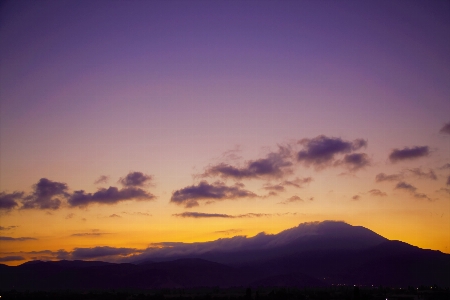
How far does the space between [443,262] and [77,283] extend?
127 meters

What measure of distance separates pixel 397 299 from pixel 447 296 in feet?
32.6

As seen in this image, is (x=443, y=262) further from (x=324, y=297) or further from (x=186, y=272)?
(x=324, y=297)

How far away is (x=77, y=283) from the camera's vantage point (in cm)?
15862

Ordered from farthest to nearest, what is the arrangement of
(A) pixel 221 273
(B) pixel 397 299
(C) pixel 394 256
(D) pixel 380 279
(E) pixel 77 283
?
(C) pixel 394 256 → (A) pixel 221 273 → (D) pixel 380 279 → (E) pixel 77 283 → (B) pixel 397 299

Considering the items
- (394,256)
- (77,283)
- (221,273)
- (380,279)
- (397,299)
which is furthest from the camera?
(394,256)

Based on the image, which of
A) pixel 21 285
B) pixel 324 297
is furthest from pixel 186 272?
pixel 324 297

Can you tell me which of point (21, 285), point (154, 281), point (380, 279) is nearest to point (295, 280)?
point (380, 279)

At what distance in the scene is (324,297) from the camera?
249ft

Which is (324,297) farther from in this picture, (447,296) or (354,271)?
(354,271)

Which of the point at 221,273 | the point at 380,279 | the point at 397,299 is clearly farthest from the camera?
the point at 221,273

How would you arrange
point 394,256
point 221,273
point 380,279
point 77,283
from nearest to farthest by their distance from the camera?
point 77,283 < point 380,279 < point 221,273 < point 394,256

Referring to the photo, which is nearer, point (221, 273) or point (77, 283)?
point (77, 283)

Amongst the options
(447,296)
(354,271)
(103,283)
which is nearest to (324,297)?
(447,296)

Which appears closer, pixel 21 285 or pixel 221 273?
pixel 21 285
